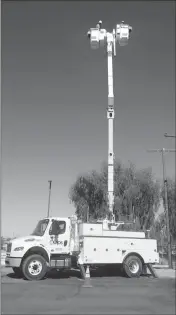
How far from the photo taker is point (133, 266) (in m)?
12.9

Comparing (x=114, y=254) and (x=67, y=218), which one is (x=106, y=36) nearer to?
(x=67, y=218)

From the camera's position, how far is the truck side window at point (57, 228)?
12.7 m

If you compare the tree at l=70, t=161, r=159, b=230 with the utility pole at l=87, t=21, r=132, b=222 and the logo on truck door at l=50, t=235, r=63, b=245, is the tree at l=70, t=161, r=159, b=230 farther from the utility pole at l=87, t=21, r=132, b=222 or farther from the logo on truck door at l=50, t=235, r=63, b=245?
the logo on truck door at l=50, t=235, r=63, b=245

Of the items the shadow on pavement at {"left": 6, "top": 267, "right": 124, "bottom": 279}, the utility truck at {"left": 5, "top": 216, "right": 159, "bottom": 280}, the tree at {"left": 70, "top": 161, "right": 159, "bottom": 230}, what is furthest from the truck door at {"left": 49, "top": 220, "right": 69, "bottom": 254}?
the tree at {"left": 70, "top": 161, "right": 159, "bottom": 230}

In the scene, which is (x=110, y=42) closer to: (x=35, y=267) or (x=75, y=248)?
(x=75, y=248)

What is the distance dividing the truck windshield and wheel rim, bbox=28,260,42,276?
1.14m

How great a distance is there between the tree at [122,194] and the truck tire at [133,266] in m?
13.2

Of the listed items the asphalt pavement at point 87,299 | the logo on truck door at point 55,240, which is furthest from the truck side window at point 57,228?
the asphalt pavement at point 87,299

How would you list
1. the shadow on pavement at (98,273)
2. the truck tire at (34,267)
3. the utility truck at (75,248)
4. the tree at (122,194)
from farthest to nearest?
the tree at (122,194), the shadow on pavement at (98,273), the utility truck at (75,248), the truck tire at (34,267)

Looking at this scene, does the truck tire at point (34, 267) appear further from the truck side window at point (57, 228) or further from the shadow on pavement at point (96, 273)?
the shadow on pavement at point (96, 273)

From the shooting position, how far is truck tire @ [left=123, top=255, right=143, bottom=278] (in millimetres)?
12719

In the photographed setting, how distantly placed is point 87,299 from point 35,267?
15.1 ft

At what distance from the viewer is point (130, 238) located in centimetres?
1312

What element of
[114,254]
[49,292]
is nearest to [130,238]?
[114,254]
